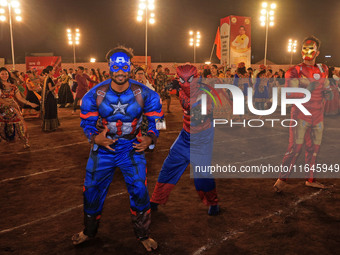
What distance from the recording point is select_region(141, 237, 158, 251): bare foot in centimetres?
354

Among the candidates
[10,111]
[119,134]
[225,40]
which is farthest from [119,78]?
[225,40]

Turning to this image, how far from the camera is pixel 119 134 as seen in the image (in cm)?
343

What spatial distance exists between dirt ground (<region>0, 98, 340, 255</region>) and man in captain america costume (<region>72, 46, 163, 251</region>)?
509mm

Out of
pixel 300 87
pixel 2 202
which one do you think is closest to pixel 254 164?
pixel 300 87

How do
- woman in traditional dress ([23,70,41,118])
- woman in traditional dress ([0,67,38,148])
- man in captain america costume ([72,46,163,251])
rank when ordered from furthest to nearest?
woman in traditional dress ([23,70,41,118]) < woman in traditional dress ([0,67,38,148]) < man in captain america costume ([72,46,163,251])

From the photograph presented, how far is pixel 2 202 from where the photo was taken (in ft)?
16.1

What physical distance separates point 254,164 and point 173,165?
3.05 m

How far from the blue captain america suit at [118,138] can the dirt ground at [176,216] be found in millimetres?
532

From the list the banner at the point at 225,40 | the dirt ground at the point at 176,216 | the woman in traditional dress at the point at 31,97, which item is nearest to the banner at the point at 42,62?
the woman in traditional dress at the point at 31,97

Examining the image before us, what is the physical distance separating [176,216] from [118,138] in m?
1.60

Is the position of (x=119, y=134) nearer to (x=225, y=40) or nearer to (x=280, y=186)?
(x=280, y=186)

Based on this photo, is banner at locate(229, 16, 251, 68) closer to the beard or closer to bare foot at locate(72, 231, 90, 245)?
the beard

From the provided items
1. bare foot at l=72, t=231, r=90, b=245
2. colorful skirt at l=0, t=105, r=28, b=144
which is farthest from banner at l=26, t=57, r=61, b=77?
bare foot at l=72, t=231, r=90, b=245

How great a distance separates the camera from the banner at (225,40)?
23312 mm
